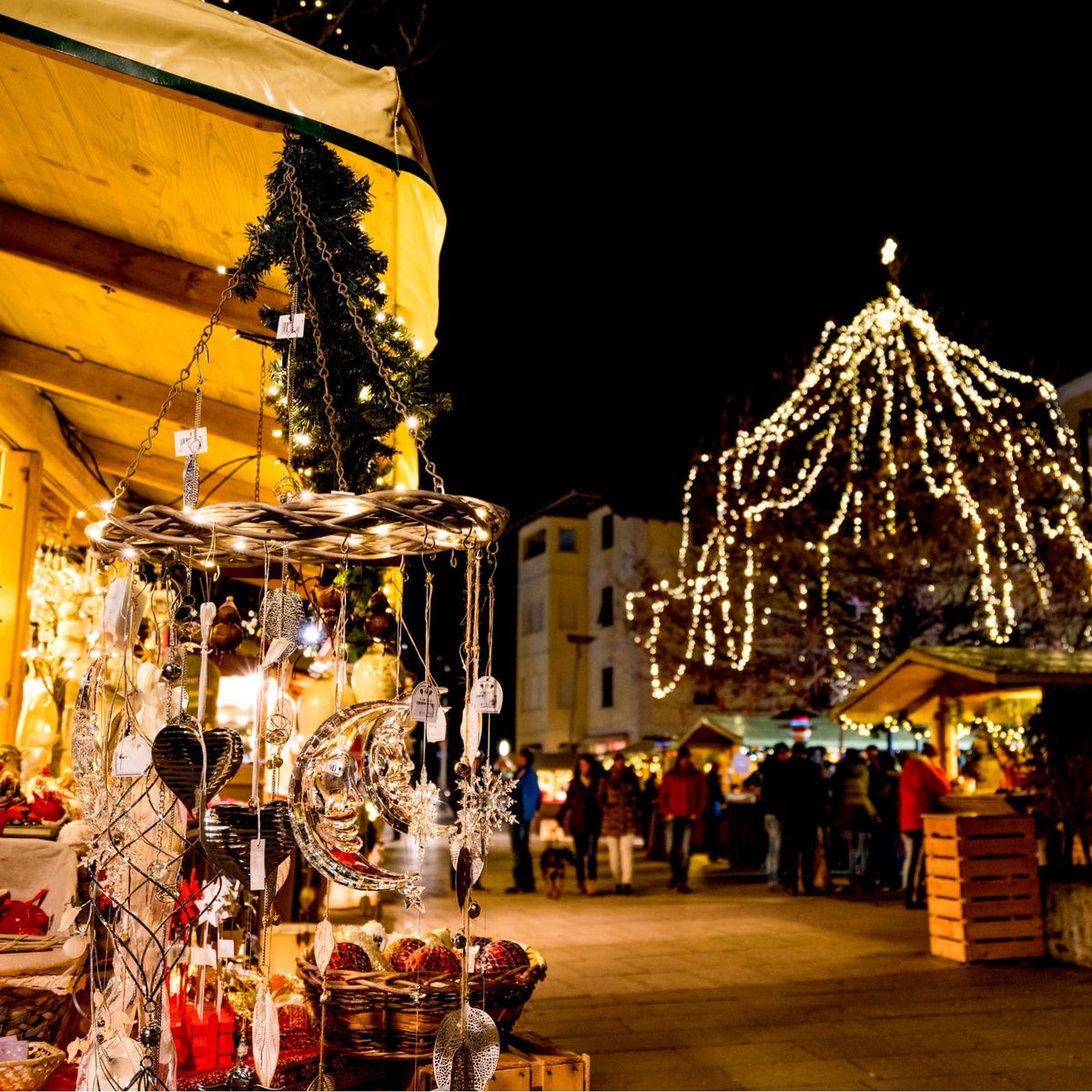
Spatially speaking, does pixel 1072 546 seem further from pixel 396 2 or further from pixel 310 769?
pixel 310 769

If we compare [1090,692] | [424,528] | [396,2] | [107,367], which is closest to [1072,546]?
[1090,692]

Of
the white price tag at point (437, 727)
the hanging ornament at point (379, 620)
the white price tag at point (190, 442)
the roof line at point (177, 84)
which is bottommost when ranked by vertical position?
the white price tag at point (437, 727)

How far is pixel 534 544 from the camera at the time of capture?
153 ft

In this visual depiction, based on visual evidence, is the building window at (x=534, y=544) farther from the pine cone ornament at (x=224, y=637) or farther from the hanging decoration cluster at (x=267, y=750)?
the pine cone ornament at (x=224, y=637)

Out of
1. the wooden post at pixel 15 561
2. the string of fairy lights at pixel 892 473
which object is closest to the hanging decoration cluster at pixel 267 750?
the wooden post at pixel 15 561

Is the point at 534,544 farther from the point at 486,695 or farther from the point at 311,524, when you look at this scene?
the point at 311,524

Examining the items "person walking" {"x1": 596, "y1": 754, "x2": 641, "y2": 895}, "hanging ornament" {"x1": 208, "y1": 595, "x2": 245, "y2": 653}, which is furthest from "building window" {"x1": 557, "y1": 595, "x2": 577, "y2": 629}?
"hanging ornament" {"x1": 208, "y1": 595, "x2": 245, "y2": 653}

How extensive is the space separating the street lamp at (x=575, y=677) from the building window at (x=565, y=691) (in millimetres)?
255

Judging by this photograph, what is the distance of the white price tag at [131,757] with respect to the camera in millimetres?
2607

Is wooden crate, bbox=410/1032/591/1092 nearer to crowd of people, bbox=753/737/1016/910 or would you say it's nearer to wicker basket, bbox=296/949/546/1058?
wicker basket, bbox=296/949/546/1058

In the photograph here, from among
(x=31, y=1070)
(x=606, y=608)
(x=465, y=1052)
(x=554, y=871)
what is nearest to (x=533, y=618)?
(x=606, y=608)

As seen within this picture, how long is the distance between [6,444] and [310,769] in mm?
5221

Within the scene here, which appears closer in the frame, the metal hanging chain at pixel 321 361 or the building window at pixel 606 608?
the metal hanging chain at pixel 321 361

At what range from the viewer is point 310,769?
2959 millimetres
